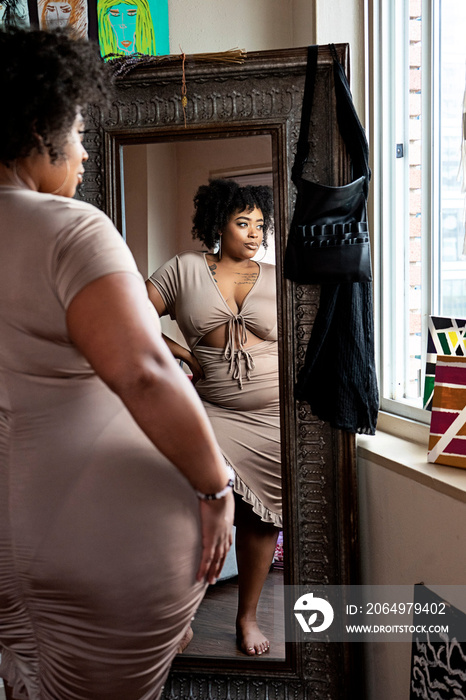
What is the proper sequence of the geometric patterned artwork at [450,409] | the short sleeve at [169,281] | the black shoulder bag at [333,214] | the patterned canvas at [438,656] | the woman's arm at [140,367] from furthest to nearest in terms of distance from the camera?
the short sleeve at [169,281]
the black shoulder bag at [333,214]
the geometric patterned artwork at [450,409]
the patterned canvas at [438,656]
the woman's arm at [140,367]

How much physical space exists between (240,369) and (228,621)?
29.9 inches

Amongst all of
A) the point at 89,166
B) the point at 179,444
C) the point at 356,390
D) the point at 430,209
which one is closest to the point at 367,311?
the point at 356,390

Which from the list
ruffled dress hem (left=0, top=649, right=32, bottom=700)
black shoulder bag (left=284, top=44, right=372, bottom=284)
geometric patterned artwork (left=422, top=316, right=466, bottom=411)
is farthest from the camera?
black shoulder bag (left=284, top=44, right=372, bottom=284)

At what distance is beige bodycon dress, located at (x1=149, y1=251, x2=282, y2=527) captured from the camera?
1942 mm

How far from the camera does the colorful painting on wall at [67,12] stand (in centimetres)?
238

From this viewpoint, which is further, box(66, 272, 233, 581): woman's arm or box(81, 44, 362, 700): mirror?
box(81, 44, 362, 700): mirror

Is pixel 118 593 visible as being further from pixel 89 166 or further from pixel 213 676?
pixel 89 166

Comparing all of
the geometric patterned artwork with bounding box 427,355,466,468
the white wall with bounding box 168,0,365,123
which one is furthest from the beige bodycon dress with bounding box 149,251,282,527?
the white wall with bounding box 168,0,365,123

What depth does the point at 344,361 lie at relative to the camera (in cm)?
188

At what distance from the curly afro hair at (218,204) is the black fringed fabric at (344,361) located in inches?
11.6

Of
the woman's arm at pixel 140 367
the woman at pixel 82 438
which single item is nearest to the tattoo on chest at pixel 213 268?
the woman at pixel 82 438

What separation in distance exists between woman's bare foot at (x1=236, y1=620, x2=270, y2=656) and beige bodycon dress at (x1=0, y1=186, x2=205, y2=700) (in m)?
1.00

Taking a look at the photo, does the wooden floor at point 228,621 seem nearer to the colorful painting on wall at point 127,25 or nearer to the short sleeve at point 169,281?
the short sleeve at point 169,281

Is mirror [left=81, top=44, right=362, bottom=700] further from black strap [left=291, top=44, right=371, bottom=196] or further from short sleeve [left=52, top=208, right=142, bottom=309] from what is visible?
short sleeve [left=52, top=208, right=142, bottom=309]
